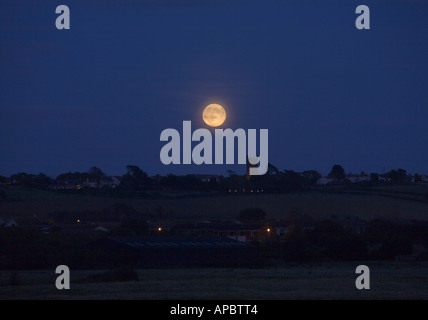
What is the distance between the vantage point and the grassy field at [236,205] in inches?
2881

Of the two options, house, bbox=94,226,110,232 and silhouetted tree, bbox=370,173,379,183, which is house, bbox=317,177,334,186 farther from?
house, bbox=94,226,110,232

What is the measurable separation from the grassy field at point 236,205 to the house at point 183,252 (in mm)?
24144

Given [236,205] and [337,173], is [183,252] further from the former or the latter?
[337,173]

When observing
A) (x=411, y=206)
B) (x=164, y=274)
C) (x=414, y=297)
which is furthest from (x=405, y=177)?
(x=414, y=297)

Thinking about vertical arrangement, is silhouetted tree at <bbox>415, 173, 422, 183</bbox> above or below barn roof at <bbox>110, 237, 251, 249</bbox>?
above

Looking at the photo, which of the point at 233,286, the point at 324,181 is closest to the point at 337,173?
the point at 324,181

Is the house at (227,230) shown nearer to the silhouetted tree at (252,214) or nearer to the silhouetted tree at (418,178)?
the silhouetted tree at (252,214)

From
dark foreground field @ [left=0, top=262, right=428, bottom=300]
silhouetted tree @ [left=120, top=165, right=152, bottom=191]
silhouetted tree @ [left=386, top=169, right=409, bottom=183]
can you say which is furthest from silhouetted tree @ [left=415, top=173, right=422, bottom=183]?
dark foreground field @ [left=0, top=262, right=428, bottom=300]

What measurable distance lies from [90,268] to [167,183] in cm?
5577

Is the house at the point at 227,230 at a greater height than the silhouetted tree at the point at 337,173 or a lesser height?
lesser

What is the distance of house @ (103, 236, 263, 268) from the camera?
43312 millimetres

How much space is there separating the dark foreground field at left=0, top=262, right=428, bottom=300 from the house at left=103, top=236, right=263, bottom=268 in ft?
18.9

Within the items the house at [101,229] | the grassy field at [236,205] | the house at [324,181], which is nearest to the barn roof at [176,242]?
the house at [101,229]

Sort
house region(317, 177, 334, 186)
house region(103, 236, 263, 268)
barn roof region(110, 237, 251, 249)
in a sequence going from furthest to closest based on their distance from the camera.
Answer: house region(317, 177, 334, 186), barn roof region(110, 237, 251, 249), house region(103, 236, 263, 268)
